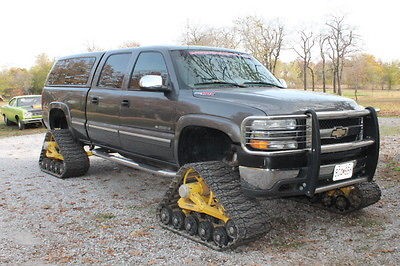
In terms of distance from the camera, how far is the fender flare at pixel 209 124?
4.02m

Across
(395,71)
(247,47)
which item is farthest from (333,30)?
(395,71)

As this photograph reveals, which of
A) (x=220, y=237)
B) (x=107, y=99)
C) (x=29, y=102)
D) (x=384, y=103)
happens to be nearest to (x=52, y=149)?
(x=107, y=99)

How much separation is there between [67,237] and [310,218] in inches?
112

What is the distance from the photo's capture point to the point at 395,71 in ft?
260

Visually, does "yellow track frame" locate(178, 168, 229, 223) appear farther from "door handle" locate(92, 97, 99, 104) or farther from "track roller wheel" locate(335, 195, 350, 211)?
"door handle" locate(92, 97, 99, 104)

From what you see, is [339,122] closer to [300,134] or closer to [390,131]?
[300,134]

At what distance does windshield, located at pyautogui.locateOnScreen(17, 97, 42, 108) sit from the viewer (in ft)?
64.0

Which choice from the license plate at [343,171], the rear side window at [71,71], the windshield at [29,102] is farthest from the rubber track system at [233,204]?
the windshield at [29,102]

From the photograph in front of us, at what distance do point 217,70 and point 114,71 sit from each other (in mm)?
1760

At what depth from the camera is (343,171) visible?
169 inches

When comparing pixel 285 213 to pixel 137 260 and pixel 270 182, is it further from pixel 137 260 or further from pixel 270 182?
pixel 137 260

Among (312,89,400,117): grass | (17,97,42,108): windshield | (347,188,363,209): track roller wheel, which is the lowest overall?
(312,89,400,117): grass

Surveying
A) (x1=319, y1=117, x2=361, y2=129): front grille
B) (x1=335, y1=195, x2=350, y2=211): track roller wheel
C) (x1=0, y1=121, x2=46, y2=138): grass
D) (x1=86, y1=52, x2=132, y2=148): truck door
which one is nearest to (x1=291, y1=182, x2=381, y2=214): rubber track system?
(x1=335, y1=195, x2=350, y2=211): track roller wheel

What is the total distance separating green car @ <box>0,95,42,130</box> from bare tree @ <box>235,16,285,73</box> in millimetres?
33040
